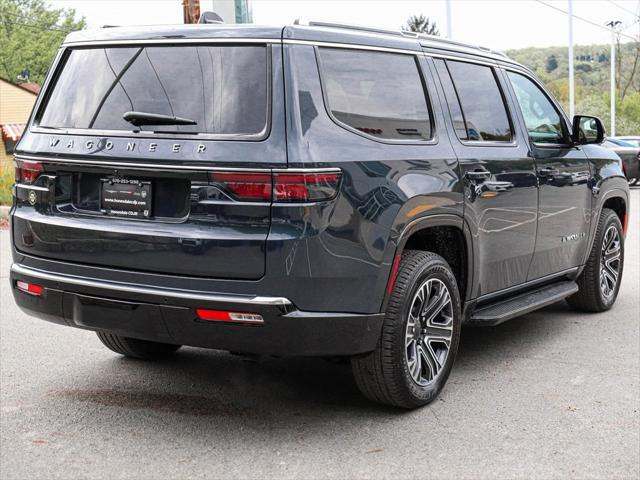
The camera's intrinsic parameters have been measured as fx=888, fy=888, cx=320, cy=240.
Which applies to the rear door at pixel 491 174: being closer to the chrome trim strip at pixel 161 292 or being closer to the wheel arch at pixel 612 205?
the wheel arch at pixel 612 205

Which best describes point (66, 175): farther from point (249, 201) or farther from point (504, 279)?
point (504, 279)

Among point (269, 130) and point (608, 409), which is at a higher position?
point (269, 130)

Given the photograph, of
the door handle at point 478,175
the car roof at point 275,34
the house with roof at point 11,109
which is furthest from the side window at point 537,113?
the house with roof at point 11,109

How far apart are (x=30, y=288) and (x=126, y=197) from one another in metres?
0.79

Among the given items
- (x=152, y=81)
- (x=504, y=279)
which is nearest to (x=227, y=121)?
(x=152, y=81)

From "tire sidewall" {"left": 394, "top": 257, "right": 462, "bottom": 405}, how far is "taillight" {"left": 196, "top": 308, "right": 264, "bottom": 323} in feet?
2.69

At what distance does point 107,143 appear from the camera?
4.29 metres

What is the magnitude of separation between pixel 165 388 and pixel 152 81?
72.2 inches

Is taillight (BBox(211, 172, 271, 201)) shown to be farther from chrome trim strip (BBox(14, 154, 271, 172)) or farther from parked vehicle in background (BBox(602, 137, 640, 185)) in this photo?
parked vehicle in background (BBox(602, 137, 640, 185))

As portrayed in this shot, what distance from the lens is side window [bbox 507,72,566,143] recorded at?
6105 millimetres

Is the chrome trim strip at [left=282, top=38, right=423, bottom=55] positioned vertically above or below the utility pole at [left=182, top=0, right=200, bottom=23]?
below

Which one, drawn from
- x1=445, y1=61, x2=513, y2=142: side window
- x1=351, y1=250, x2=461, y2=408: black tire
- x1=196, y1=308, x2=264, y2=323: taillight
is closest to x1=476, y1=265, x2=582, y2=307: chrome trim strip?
x1=351, y1=250, x2=461, y2=408: black tire

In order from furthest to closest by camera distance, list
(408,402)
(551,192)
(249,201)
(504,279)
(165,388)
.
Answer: (551,192)
(504,279)
(165,388)
(408,402)
(249,201)

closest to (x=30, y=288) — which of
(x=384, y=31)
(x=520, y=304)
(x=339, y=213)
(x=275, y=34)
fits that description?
(x=339, y=213)
